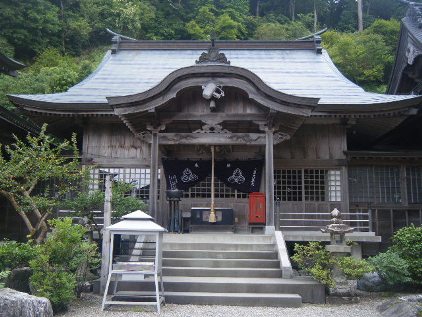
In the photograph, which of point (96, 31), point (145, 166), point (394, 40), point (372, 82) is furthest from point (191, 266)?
point (96, 31)

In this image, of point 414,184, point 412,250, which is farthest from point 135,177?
point 414,184

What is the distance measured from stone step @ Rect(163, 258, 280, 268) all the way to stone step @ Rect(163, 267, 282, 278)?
0.29m

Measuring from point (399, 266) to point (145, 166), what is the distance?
28.2ft

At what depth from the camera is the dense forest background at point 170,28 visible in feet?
114

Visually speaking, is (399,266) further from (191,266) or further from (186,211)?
(186,211)

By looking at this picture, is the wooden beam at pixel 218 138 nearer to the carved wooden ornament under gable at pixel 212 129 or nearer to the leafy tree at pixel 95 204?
the carved wooden ornament under gable at pixel 212 129

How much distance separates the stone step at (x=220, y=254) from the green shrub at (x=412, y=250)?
116 inches

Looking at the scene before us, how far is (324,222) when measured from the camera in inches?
571

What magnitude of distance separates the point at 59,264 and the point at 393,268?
688 centimetres

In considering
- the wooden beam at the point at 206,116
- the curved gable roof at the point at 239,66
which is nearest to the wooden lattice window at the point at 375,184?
the curved gable roof at the point at 239,66

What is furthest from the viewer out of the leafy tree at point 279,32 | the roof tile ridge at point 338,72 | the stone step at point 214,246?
the leafy tree at point 279,32

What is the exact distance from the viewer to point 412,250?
33.1 ft

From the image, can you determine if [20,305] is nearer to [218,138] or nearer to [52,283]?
[52,283]

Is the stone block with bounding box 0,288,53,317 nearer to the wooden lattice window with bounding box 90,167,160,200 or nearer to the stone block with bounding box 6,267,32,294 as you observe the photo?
the stone block with bounding box 6,267,32,294
